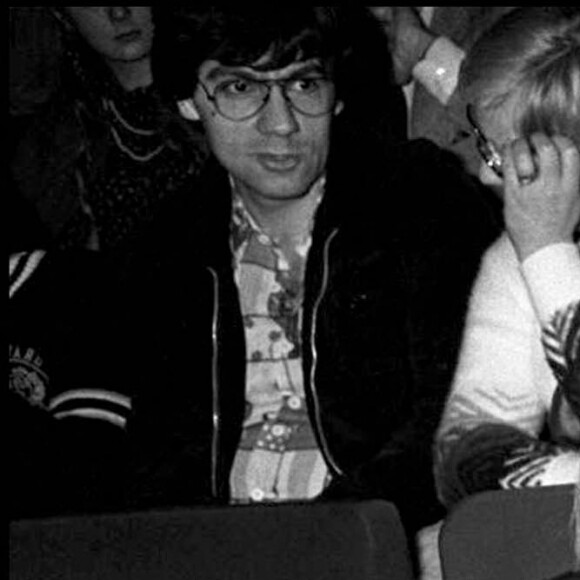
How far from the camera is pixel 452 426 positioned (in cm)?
154

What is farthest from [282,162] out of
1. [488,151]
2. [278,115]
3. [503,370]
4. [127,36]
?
[127,36]

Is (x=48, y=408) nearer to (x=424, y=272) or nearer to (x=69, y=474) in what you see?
(x=69, y=474)

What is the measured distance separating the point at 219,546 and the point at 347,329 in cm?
70

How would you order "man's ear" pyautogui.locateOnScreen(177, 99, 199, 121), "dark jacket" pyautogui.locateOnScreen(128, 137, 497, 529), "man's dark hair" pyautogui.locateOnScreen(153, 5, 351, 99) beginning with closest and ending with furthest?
1. "dark jacket" pyautogui.locateOnScreen(128, 137, 497, 529)
2. "man's dark hair" pyautogui.locateOnScreen(153, 5, 351, 99)
3. "man's ear" pyautogui.locateOnScreen(177, 99, 199, 121)

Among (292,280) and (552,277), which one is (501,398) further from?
(292,280)

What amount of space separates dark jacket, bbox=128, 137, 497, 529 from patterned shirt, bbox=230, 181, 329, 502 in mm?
18

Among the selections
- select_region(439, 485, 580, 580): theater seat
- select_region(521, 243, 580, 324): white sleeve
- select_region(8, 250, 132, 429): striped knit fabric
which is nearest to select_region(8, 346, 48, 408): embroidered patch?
select_region(8, 250, 132, 429): striped knit fabric

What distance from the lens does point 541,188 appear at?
59.8 inches

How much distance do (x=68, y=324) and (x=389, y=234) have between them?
44 cm

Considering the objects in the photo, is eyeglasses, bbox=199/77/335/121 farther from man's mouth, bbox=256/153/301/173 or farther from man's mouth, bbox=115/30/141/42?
man's mouth, bbox=115/30/141/42

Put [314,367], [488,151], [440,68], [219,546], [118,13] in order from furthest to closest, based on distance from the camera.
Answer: [118,13] → [440,68] → [314,367] → [488,151] → [219,546]

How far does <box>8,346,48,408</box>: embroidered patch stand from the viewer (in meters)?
2.00

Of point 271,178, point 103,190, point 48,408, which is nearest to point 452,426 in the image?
point 271,178

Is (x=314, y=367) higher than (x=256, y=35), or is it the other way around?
(x=256, y=35)
